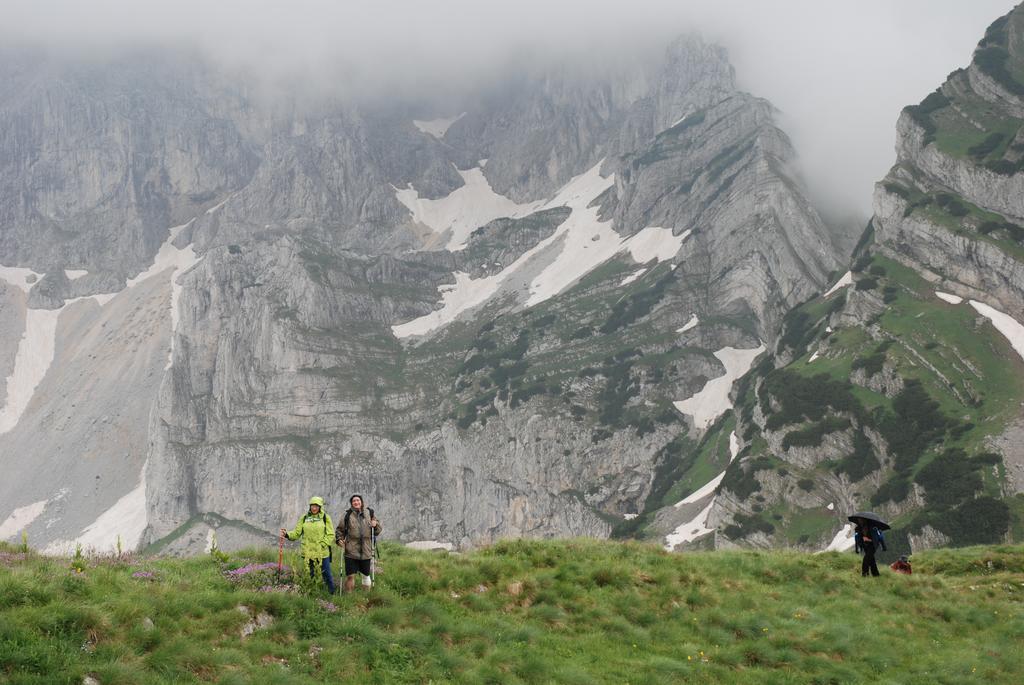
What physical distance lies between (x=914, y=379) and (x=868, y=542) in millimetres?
95331

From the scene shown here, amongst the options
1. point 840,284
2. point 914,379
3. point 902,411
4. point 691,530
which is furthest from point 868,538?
point 840,284

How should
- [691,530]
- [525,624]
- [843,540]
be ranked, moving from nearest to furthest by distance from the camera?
[525,624], [843,540], [691,530]

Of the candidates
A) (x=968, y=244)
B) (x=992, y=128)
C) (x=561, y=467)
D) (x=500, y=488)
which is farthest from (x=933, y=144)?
(x=500, y=488)

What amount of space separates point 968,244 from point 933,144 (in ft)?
100

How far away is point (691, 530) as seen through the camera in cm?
12781

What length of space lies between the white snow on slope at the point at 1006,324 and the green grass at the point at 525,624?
97441 mm

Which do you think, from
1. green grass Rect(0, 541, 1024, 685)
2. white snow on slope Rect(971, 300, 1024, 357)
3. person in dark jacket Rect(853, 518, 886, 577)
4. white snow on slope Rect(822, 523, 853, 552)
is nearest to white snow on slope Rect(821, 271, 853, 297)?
white snow on slope Rect(971, 300, 1024, 357)

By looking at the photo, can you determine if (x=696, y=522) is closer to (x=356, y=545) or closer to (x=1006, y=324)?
(x=1006, y=324)

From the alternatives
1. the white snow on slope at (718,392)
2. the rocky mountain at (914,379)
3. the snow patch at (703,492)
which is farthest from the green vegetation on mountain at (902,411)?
the white snow on slope at (718,392)

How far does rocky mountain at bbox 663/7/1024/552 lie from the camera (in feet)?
304

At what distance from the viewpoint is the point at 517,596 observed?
1953 cm

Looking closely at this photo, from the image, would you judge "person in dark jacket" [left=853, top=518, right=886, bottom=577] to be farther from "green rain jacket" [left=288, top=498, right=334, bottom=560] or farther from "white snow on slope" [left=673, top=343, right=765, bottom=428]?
"white snow on slope" [left=673, top=343, right=765, bottom=428]

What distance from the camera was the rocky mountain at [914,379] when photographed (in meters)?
92.6

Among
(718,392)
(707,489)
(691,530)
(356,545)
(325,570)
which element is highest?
(718,392)
